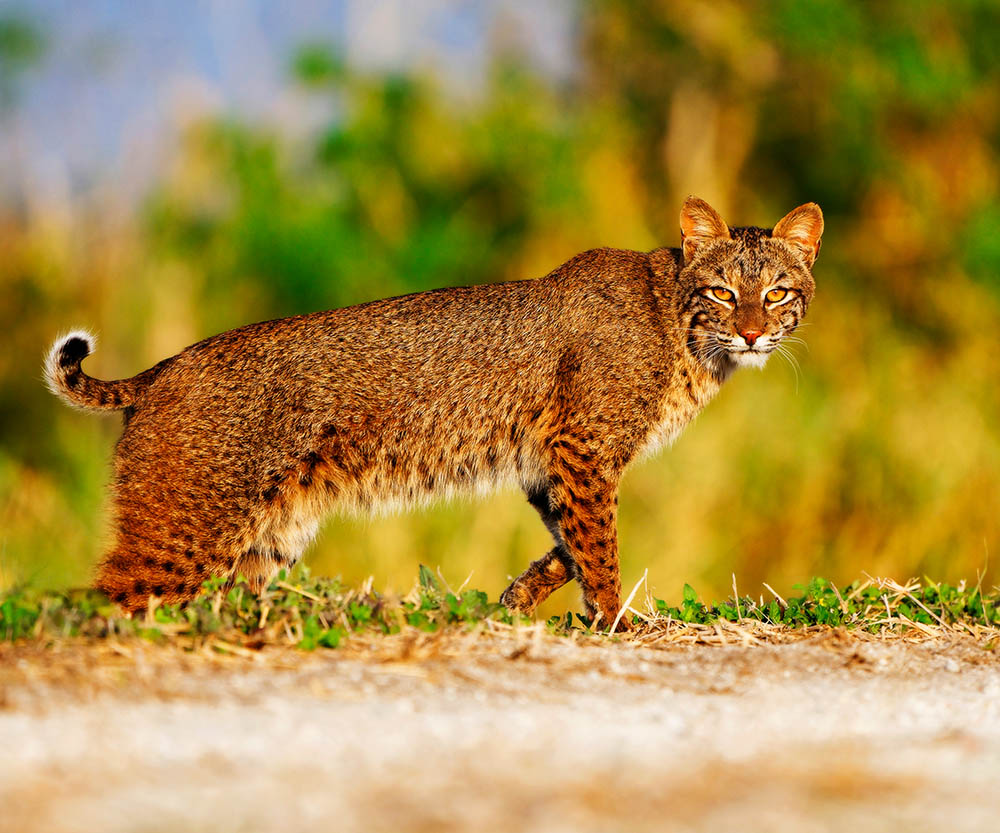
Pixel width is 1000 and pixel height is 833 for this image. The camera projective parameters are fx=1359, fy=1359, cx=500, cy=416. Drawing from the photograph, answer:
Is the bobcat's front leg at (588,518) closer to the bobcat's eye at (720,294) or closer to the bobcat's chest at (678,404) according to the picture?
the bobcat's chest at (678,404)

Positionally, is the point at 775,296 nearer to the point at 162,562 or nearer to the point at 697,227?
the point at 697,227

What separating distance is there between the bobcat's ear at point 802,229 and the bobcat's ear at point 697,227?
0.32 meters

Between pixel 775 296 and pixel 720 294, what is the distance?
0.29 meters

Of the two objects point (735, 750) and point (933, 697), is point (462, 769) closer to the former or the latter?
point (735, 750)

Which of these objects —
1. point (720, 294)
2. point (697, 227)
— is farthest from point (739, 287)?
point (697, 227)

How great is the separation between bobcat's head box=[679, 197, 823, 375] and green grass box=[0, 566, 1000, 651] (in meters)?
1.39

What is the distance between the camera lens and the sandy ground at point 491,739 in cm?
274

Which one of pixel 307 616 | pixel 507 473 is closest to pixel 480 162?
pixel 507 473

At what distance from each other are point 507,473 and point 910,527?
5996 mm

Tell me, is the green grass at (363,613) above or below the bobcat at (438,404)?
below

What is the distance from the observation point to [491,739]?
3389mm

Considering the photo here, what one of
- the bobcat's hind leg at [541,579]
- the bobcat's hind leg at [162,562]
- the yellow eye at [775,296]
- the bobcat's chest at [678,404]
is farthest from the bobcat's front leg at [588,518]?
the bobcat's hind leg at [162,562]

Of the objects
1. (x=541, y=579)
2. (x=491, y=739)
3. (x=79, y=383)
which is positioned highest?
(x=79, y=383)

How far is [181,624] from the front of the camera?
460 centimetres
